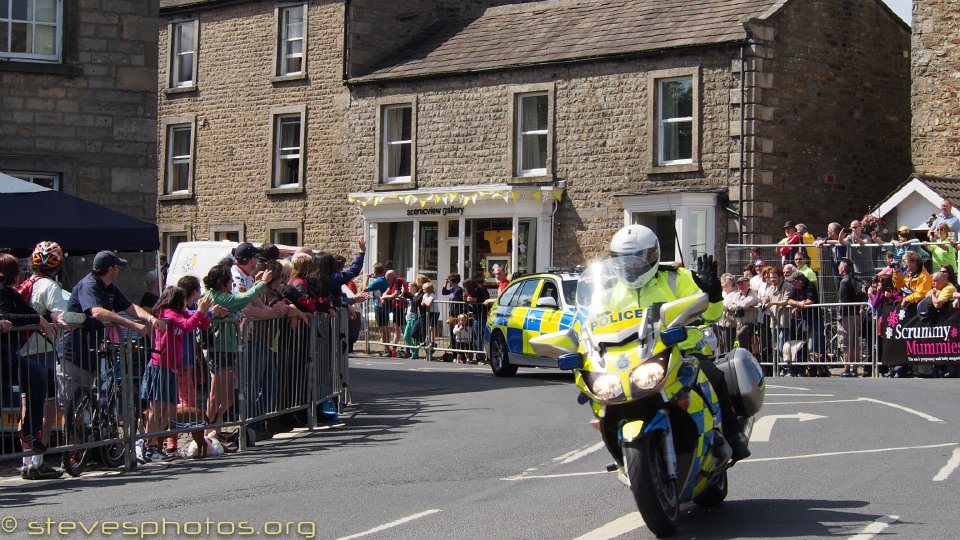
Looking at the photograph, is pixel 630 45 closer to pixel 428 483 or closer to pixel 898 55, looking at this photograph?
pixel 898 55

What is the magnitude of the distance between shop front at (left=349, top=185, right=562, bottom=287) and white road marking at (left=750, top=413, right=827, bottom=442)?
58.8 ft

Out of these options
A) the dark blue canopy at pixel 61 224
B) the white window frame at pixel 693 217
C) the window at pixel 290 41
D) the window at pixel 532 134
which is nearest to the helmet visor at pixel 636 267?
the dark blue canopy at pixel 61 224

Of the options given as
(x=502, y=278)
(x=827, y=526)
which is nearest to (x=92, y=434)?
(x=827, y=526)

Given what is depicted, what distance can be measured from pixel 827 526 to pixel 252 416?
663cm

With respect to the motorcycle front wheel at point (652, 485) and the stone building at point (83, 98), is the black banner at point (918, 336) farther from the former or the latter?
the motorcycle front wheel at point (652, 485)

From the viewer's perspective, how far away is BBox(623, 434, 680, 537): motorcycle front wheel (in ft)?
25.5

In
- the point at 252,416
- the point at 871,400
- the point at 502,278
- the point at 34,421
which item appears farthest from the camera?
the point at 502,278

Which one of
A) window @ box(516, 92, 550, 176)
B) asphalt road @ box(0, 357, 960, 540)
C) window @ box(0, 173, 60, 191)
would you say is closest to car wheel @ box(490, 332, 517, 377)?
asphalt road @ box(0, 357, 960, 540)

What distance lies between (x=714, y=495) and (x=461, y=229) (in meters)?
25.4

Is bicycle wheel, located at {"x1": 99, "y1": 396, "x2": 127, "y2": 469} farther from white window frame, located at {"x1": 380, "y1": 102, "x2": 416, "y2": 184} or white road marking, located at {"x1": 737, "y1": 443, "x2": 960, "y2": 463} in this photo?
white window frame, located at {"x1": 380, "y1": 102, "x2": 416, "y2": 184}

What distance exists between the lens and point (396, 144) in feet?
119

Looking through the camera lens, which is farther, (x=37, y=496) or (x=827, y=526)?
(x=37, y=496)

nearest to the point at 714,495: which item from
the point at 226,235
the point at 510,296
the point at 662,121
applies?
the point at 510,296

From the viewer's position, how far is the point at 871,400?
658 inches
